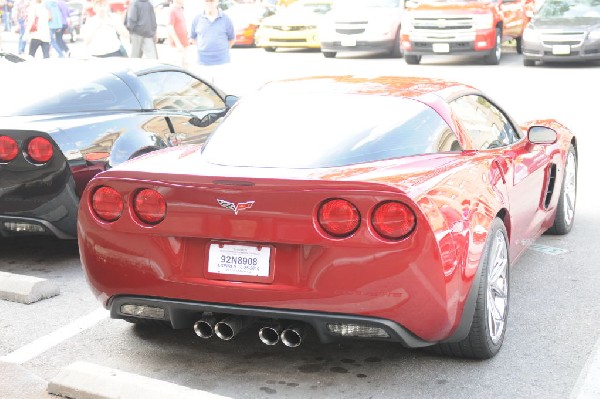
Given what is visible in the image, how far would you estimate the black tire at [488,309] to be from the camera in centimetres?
511

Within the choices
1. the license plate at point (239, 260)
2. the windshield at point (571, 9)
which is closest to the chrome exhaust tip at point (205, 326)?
the license plate at point (239, 260)

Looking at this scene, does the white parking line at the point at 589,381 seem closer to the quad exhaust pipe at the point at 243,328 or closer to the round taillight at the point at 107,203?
the quad exhaust pipe at the point at 243,328

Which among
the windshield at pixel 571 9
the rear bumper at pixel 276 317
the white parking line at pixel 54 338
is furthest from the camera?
the windshield at pixel 571 9

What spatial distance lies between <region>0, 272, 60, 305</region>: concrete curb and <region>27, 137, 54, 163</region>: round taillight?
2.69 ft

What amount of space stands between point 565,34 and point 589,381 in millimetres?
18134

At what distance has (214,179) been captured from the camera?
15.9 feet

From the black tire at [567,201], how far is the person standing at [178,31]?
8205mm

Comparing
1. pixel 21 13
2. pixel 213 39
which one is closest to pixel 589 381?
pixel 213 39

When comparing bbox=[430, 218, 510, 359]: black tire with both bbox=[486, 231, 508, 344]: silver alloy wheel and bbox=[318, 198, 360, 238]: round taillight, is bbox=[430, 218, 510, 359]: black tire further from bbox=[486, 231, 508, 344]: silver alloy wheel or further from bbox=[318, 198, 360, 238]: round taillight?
bbox=[318, 198, 360, 238]: round taillight

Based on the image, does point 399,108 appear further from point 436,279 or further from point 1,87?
point 1,87

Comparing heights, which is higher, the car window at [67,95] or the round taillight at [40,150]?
the car window at [67,95]

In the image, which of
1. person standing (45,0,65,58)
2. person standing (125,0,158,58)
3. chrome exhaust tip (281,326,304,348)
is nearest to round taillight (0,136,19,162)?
chrome exhaust tip (281,326,304,348)

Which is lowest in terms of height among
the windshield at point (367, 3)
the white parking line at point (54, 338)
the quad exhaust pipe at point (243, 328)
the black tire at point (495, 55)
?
the black tire at point (495, 55)

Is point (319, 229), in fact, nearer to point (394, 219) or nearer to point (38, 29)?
point (394, 219)
